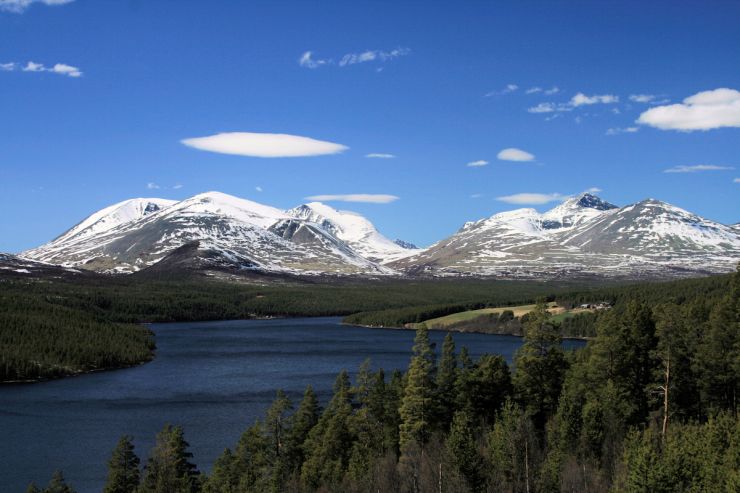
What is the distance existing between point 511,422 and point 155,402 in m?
67.5

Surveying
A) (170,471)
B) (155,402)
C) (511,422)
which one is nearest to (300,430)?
(170,471)

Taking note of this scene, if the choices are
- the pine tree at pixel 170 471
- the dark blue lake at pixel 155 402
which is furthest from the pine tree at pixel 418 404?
the dark blue lake at pixel 155 402

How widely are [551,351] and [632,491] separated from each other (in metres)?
34.1

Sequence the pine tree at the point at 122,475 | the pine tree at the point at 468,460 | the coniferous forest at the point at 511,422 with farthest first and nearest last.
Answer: the pine tree at the point at 122,475
the coniferous forest at the point at 511,422
the pine tree at the point at 468,460

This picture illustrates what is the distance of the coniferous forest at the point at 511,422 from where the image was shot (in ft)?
148

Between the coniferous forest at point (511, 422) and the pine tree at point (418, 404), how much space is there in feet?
0.35

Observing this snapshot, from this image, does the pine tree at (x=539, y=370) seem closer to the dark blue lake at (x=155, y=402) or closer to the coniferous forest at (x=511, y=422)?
the coniferous forest at (x=511, y=422)

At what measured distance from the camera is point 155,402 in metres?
104

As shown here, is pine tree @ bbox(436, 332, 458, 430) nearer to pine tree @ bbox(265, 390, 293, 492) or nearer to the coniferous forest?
the coniferous forest

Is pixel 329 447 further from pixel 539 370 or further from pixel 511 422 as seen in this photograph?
pixel 539 370

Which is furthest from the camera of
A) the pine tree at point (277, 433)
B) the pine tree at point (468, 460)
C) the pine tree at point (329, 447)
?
the pine tree at point (277, 433)

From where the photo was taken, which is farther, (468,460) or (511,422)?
(511,422)

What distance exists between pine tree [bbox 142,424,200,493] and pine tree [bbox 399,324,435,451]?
54.4 feet

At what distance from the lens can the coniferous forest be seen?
45.1 meters
